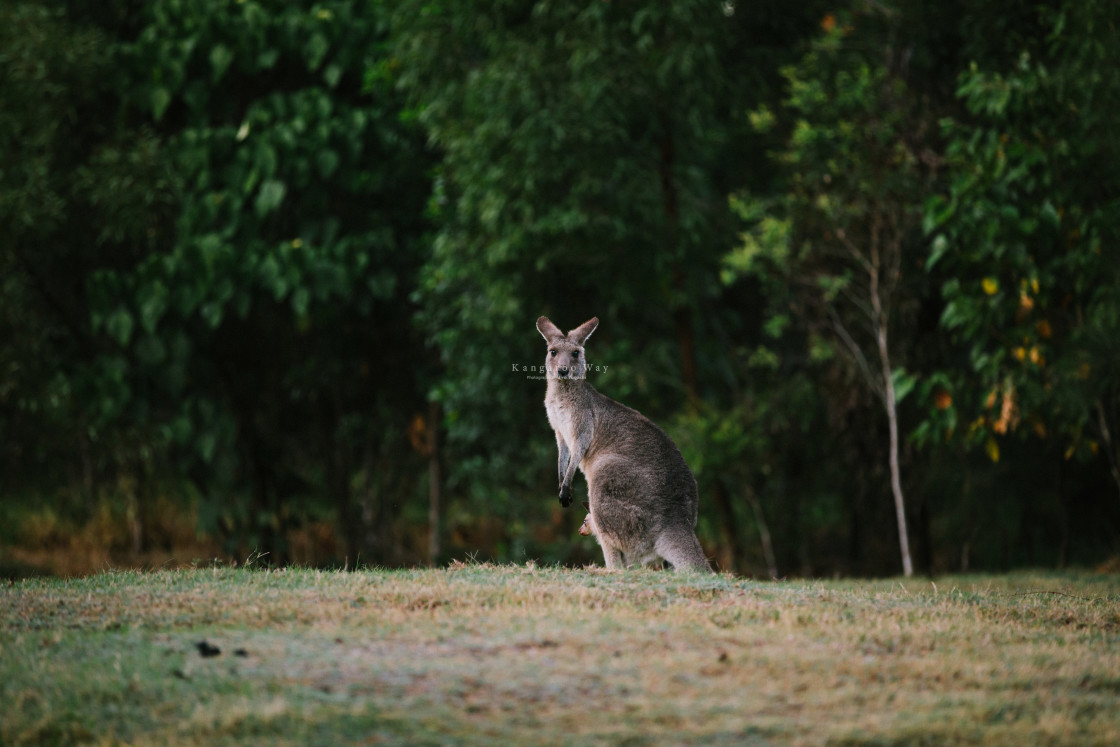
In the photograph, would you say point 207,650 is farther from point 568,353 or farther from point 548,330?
point 548,330

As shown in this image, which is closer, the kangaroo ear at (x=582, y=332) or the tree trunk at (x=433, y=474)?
the kangaroo ear at (x=582, y=332)

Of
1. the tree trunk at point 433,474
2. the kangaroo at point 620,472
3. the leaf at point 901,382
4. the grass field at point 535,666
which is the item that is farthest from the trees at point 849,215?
the grass field at point 535,666

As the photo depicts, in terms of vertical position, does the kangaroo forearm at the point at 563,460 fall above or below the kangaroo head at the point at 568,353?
below

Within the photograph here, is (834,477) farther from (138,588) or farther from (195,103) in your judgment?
(138,588)

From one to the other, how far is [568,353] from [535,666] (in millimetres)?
3998

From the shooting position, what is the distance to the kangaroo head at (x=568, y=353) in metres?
9.78

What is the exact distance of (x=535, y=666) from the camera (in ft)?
20.2

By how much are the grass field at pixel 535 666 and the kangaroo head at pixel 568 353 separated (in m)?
1.96

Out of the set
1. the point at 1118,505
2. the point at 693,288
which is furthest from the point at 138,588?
the point at 1118,505

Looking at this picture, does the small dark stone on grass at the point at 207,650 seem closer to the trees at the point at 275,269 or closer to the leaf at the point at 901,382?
the leaf at the point at 901,382

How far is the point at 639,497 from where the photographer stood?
30.1ft

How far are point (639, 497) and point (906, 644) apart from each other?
2653mm

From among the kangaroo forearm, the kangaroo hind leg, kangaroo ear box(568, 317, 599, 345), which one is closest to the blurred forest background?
kangaroo ear box(568, 317, 599, 345)

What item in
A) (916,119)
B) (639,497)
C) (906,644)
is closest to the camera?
(906,644)
